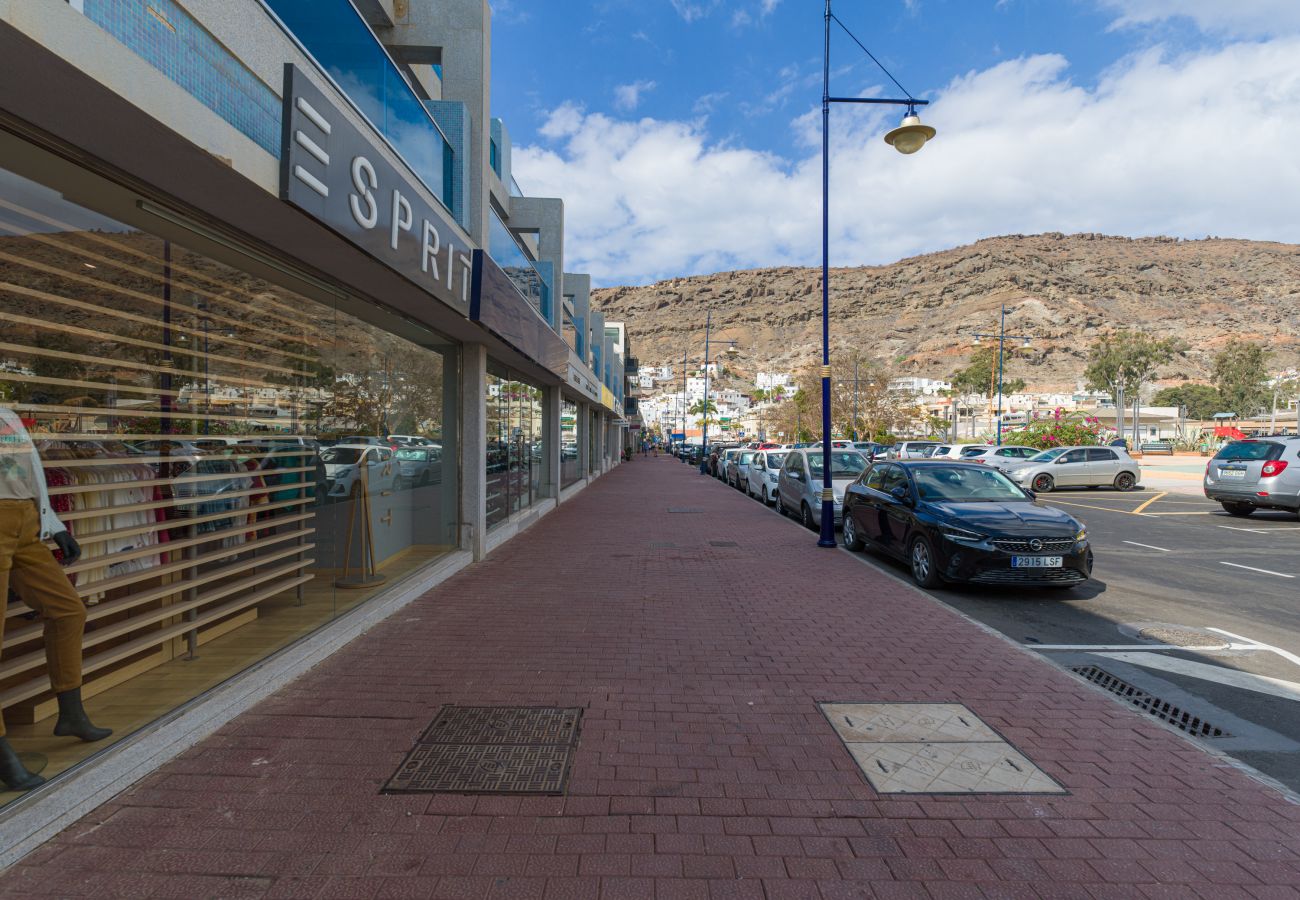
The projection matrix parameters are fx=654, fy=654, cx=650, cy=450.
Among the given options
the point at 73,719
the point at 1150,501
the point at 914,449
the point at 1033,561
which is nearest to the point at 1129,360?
the point at 914,449

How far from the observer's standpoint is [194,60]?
3254mm

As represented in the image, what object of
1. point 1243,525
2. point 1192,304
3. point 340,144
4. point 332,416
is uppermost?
point 1192,304

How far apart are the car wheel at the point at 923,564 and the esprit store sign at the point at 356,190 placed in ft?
19.5

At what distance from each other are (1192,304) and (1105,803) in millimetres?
186278

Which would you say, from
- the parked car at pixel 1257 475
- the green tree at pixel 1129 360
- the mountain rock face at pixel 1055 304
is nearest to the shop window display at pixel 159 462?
the parked car at pixel 1257 475

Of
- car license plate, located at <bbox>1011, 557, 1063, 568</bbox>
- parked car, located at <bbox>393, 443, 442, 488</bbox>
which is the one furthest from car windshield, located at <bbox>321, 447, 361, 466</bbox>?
car license plate, located at <bbox>1011, 557, 1063, 568</bbox>

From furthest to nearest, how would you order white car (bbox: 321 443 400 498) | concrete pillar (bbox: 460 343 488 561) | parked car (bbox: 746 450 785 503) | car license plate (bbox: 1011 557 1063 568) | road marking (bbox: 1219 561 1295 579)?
1. parked car (bbox: 746 450 785 503)
2. concrete pillar (bbox: 460 343 488 561)
3. road marking (bbox: 1219 561 1295 579)
4. car license plate (bbox: 1011 557 1063 568)
5. white car (bbox: 321 443 400 498)

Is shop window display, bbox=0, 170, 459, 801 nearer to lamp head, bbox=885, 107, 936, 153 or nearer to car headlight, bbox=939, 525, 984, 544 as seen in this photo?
car headlight, bbox=939, 525, 984, 544

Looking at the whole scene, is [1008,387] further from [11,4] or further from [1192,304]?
[11,4]

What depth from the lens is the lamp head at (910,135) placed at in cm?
930

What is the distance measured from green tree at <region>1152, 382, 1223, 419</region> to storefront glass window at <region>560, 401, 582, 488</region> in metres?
107

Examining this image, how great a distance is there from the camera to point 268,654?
15.0 ft

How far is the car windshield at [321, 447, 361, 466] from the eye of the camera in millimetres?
5992

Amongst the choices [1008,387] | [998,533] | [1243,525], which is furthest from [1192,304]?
[998,533]
